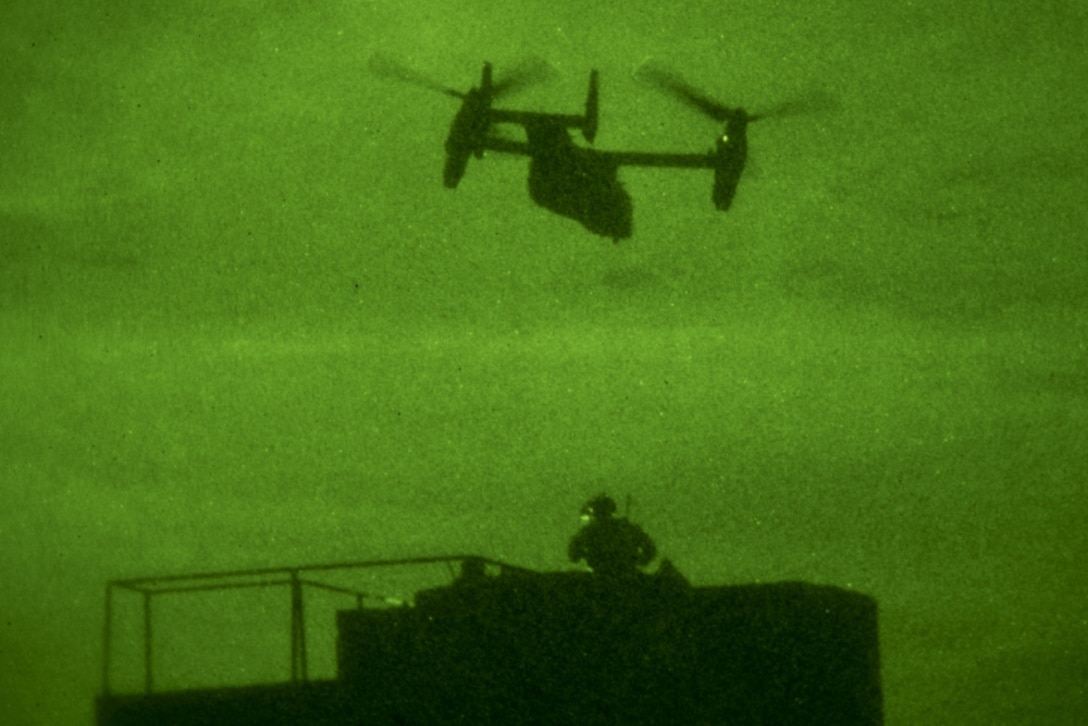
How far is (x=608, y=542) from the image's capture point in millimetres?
11812

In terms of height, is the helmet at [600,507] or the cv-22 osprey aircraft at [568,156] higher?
the cv-22 osprey aircraft at [568,156]

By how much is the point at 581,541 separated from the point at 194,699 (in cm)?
405

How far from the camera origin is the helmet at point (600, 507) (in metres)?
12.0

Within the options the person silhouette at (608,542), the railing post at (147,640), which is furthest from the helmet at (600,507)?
the railing post at (147,640)

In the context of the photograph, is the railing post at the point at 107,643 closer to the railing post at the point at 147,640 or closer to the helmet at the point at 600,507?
the railing post at the point at 147,640

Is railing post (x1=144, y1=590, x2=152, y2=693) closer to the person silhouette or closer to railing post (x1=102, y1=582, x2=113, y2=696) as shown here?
railing post (x1=102, y1=582, x2=113, y2=696)

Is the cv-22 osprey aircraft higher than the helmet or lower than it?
higher

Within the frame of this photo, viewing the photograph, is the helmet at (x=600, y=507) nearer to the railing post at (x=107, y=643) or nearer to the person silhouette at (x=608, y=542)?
the person silhouette at (x=608, y=542)

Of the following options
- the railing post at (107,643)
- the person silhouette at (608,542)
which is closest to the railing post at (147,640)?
the railing post at (107,643)

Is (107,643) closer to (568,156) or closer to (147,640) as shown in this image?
(147,640)

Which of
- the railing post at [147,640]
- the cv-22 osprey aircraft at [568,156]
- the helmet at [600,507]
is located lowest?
the railing post at [147,640]

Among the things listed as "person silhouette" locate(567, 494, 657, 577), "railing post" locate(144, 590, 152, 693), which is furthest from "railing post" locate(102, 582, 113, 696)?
"person silhouette" locate(567, 494, 657, 577)

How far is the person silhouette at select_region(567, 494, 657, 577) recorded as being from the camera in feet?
38.6

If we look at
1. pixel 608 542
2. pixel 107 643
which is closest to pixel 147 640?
pixel 107 643
